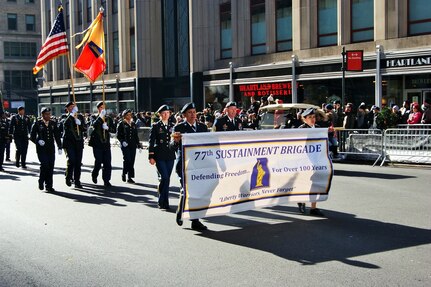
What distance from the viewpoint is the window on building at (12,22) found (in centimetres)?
7506

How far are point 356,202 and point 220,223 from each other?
116 inches

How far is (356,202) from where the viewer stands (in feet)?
34.2

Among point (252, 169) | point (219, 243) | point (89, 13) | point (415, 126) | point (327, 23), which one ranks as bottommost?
point (219, 243)

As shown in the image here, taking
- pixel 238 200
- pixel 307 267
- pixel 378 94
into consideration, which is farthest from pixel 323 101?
pixel 307 267

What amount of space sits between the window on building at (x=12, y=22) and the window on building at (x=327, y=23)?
57.9 metres

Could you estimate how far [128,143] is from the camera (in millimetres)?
14562

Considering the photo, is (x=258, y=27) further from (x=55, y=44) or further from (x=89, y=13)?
(x=89, y=13)

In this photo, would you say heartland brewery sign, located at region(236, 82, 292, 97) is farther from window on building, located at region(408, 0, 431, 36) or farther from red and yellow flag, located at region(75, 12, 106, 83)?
red and yellow flag, located at region(75, 12, 106, 83)

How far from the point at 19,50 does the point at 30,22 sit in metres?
4.47

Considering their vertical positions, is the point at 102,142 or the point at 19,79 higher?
the point at 19,79

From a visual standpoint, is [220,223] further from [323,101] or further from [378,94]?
[323,101]

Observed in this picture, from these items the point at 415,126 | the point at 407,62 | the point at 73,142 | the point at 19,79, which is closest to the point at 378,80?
the point at 407,62

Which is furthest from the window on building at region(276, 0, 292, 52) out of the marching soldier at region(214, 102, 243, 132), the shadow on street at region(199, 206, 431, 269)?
the shadow on street at region(199, 206, 431, 269)

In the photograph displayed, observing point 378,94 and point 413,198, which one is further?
point 378,94
